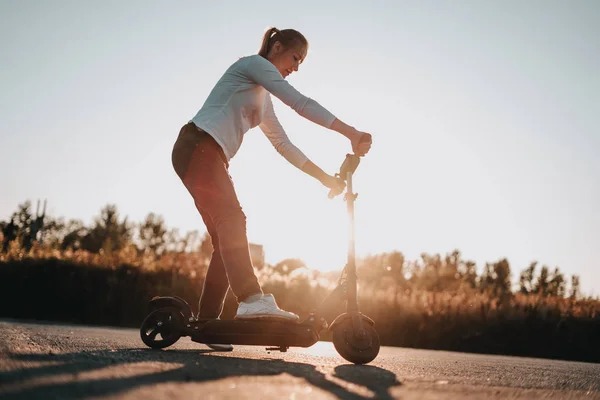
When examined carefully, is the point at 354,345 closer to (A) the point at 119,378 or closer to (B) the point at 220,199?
(B) the point at 220,199

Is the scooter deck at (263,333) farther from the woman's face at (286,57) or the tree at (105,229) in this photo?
the tree at (105,229)

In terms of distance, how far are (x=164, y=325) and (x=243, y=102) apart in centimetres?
153

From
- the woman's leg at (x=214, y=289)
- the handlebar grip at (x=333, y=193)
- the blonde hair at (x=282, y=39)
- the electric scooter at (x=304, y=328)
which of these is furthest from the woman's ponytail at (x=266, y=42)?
the woman's leg at (x=214, y=289)

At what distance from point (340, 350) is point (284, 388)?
158 cm

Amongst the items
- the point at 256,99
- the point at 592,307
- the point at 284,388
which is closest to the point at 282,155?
the point at 256,99

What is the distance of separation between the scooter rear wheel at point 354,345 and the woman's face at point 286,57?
177 centimetres

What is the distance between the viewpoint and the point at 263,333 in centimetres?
368

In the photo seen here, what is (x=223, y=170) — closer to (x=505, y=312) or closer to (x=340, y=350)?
(x=340, y=350)

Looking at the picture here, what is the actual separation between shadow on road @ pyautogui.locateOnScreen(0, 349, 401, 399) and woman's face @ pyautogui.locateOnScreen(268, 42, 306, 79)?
2.04 m

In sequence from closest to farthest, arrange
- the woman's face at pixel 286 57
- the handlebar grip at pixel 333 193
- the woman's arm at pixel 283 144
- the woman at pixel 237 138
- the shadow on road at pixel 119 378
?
the shadow on road at pixel 119 378
the woman at pixel 237 138
the woman's face at pixel 286 57
the handlebar grip at pixel 333 193
the woman's arm at pixel 283 144

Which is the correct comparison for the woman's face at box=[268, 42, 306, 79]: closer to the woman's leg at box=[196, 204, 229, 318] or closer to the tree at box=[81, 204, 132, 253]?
the woman's leg at box=[196, 204, 229, 318]

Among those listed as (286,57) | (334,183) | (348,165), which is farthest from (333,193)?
(286,57)

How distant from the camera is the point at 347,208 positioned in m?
4.05

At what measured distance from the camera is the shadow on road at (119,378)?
1876 mm
